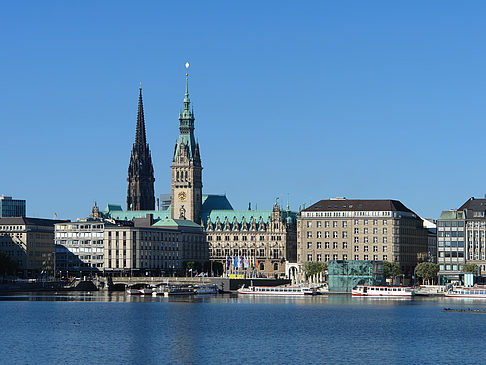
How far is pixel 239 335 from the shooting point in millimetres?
134875

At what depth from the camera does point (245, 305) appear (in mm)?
197625

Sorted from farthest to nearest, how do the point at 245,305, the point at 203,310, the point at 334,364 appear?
the point at 245,305
the point at 203,310
the point at 334,364

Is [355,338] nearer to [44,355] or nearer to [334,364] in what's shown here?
[334,364]

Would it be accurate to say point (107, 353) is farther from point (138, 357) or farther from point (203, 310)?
point (203, 310)

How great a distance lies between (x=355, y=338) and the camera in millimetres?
131625

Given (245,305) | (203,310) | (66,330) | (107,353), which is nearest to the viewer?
(107,353)

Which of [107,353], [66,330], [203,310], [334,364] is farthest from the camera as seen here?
[203,310]

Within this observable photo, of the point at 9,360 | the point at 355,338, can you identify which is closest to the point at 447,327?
the point at 355,338

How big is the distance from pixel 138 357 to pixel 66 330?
30.5 m

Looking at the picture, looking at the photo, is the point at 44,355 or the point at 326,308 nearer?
the point at 44,355

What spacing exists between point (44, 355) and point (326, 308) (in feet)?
258

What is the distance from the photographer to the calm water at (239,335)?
11338cm

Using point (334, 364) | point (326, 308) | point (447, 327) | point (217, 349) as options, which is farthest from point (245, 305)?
point (334, 364)

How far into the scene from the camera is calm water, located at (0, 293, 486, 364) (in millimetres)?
113375
